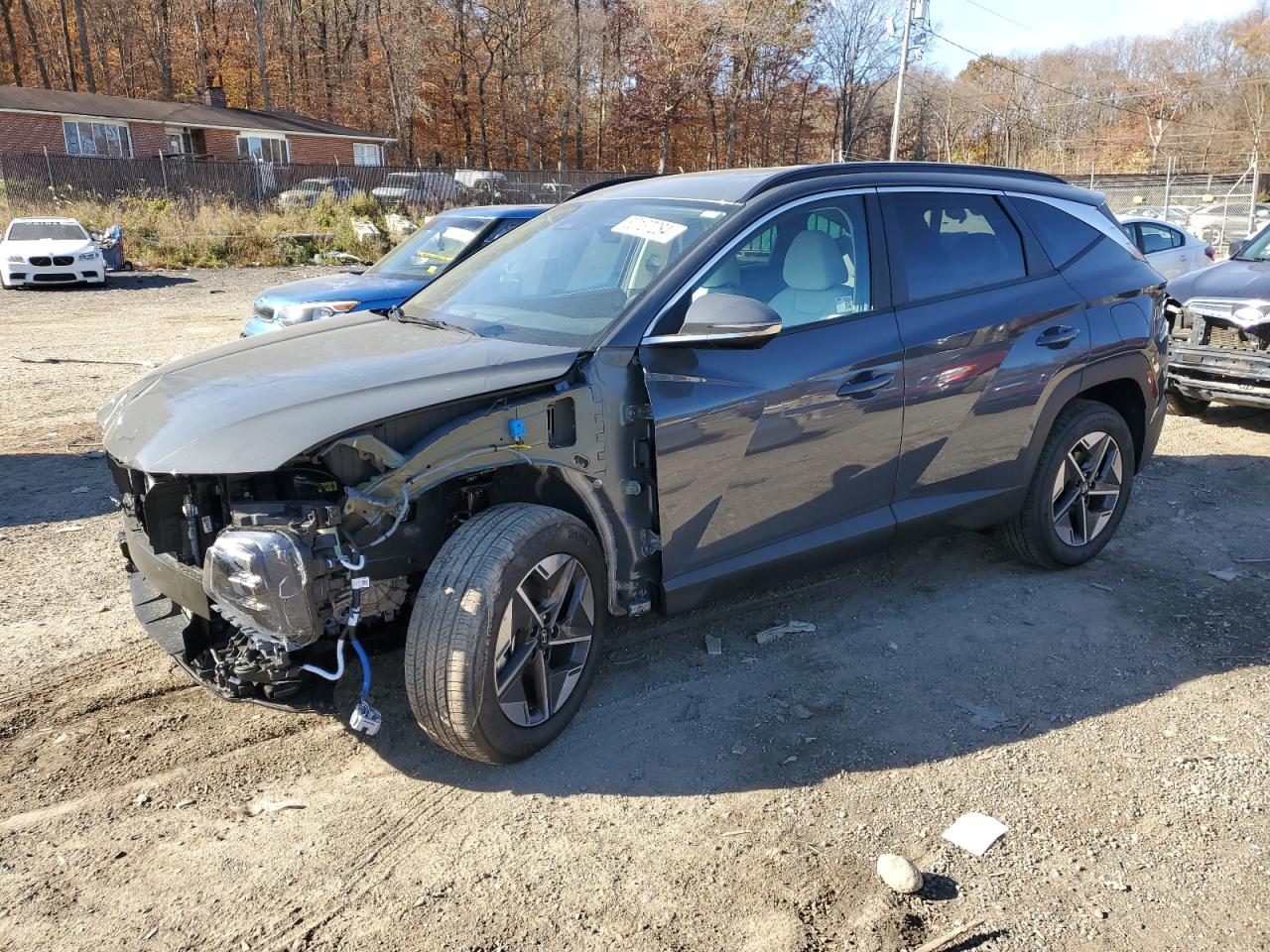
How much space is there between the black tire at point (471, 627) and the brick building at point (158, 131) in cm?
4259

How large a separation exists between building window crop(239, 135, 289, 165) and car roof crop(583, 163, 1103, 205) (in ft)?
148

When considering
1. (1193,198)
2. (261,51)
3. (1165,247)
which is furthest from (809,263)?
(261,51)

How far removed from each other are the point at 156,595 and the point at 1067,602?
401 centimetres

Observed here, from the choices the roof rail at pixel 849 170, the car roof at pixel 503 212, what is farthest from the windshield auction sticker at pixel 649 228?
the car roof at pixel 503 212

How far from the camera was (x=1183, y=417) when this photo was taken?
863 cm

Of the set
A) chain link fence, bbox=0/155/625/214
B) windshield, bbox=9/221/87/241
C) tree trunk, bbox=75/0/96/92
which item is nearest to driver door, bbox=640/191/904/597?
windshield, bbox=9/221/87/241

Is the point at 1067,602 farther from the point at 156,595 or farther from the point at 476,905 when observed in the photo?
the point at 156,595

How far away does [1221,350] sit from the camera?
775 cm

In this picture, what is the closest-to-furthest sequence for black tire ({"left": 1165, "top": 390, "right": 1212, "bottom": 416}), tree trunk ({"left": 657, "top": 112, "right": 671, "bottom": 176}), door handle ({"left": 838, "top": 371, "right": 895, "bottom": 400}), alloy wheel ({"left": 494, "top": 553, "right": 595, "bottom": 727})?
alloy wheel ({"left": 494, "top": 553, "right": 595, "bottom": 727}) < door handle ({"left": 838, "top": 371, "right": 895, "bottom": 400}) < black tire ({"left": 1165, "top": 390, "right": 1212, "bottom": 416}) < tree trunk ({"left": 657, "top": 112, "right": 671, "bottom": 176})

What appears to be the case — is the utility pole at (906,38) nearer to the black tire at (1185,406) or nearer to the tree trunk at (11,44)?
the black tire at (1185,406)

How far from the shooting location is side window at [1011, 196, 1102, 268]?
4.76m

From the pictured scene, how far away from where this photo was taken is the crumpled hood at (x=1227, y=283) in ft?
25.3

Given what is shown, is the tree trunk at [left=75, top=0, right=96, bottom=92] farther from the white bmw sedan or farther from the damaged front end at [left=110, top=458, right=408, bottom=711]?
the damaged front end at [left=110, top=458, right=408, bottom=711]

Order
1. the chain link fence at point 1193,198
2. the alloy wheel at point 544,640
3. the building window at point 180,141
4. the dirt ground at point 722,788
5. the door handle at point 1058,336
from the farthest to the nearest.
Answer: the building window at point 180,141
the chain link fence at point 1193,198
the door handle at point 1058,336
the alloy wheel at point 544,640
the dirt ground at point 722,788
